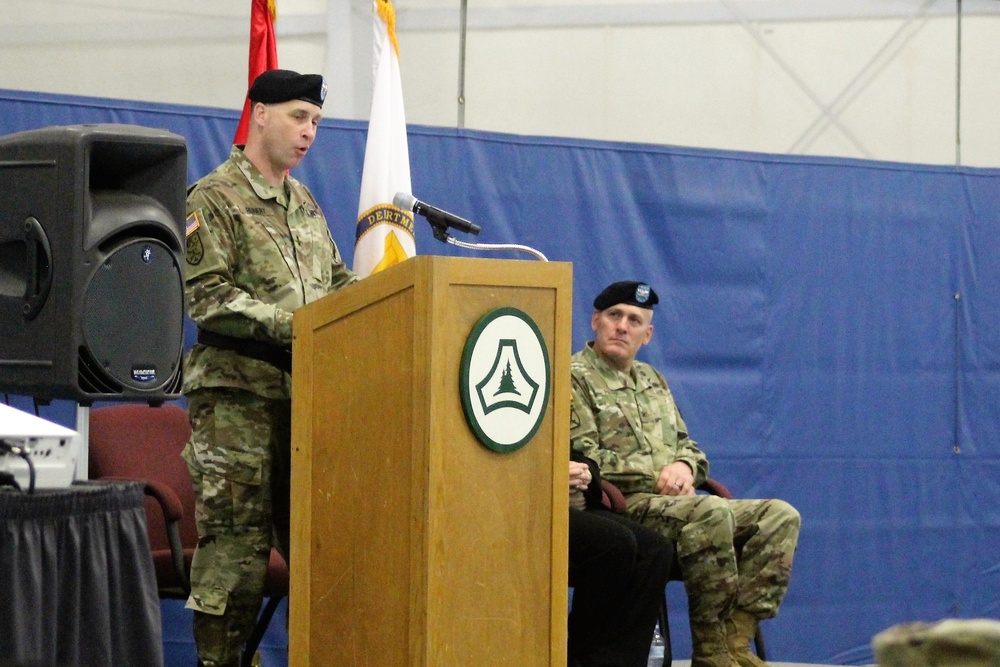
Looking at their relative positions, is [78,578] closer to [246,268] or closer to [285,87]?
[246,268]

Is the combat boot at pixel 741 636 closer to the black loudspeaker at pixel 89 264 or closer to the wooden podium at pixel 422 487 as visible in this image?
the wooden podium at pixel 422 487

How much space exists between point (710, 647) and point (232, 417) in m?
1.63

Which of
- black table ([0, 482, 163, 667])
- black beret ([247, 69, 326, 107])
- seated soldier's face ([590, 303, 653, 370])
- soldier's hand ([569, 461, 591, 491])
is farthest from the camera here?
seated soldier's face ([590, 303, 653, 370])

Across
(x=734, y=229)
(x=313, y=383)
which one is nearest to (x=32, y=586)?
(x=313, y=383)

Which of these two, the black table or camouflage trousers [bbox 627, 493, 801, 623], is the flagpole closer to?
camouflage trousers [bbox 627, 493, 801, 623]

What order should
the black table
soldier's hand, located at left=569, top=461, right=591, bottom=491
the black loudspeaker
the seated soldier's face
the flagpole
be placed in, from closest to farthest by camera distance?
the black table
the black loudspeaker
soldier's hand, located at left=569, top=461, right=591, bottom=491
the seated soldier's face
the flagpole

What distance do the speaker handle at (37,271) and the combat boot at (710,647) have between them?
90.2 inches

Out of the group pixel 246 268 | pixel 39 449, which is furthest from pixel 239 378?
pixel 39 449

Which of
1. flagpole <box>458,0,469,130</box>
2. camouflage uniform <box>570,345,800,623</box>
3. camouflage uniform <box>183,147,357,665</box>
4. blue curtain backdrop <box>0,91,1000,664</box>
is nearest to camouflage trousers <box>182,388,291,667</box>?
camouflage uniform <box>183,147,357,665</box>

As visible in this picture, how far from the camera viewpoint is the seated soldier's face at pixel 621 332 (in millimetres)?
4266

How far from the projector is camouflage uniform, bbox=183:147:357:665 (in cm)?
112

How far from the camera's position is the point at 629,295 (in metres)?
4.27

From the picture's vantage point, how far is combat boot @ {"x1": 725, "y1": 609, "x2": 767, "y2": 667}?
12.7 feet

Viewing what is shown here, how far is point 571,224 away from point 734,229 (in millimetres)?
664
